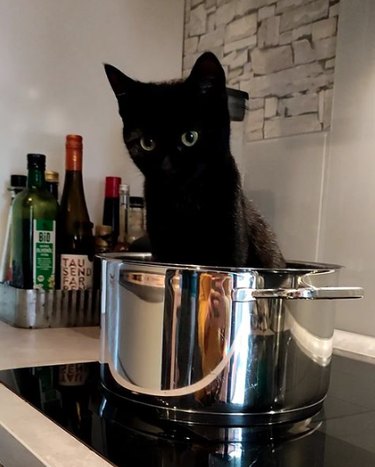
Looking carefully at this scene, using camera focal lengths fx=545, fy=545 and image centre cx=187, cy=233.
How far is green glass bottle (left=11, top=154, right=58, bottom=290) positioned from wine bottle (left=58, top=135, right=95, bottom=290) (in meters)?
0.03

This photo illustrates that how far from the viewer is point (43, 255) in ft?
3.39

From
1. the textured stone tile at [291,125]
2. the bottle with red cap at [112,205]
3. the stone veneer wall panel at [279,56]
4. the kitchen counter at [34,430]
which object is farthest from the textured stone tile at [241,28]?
the kitchen counter at [34,430]

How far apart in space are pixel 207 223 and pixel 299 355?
0.70 ft

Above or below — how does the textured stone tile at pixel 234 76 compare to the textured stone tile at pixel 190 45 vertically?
below

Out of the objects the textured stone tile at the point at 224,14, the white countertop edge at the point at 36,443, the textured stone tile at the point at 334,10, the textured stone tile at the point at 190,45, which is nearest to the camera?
the white countertop edge at the point at 36,443

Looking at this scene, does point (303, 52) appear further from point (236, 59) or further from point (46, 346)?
point (46, 346)

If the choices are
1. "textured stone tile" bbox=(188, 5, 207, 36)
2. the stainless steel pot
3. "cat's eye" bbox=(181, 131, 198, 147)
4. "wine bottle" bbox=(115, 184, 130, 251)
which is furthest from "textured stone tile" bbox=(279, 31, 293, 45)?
the stainless steel pot

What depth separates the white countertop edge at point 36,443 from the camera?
0.43 m

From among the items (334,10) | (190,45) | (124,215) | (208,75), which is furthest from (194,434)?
(190,45)

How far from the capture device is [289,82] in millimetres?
1076

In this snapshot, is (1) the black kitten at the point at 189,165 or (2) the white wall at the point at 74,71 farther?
(2) the white wall at the point at 74,71

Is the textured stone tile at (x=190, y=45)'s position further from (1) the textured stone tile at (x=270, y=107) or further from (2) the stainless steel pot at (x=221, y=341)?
(2) the stainless steel pot at (x=221, y=341)

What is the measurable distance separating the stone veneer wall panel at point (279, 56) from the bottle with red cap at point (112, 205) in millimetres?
301

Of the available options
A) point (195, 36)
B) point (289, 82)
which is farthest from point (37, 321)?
point (195, 36)
